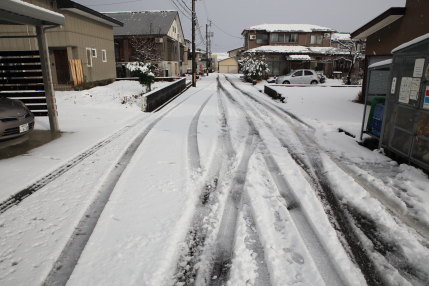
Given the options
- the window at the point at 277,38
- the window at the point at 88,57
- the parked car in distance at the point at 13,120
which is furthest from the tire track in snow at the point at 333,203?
the window at the point at 277,38

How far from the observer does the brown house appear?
370 inches

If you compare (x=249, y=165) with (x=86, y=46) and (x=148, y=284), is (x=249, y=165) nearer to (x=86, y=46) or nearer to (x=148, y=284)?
(x=148, y=284)

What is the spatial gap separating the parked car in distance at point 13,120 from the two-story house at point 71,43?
10751 millimetres

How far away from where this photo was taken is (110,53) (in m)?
21.9

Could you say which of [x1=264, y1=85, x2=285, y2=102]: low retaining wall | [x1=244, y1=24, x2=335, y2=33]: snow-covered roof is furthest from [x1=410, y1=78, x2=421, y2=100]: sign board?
[x1=244, y1=24, x2=335, y2=33]: snow-covered roof

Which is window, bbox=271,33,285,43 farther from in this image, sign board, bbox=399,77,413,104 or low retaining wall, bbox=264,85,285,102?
sign board, bbox=399,77,413,104

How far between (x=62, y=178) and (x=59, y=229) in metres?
1.73

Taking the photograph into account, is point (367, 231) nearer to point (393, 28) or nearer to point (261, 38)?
point (393, 28)

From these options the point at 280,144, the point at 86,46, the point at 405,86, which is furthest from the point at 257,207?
the point at 86,46

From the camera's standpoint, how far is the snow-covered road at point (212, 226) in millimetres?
2627

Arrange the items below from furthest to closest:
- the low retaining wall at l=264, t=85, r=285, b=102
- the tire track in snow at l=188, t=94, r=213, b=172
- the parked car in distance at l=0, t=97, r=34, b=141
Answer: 1. the low retaining wall at l=264, t=85, r=285, b=102
2. the parked car in distance at l=0, t=97, r=34, b=141
3. the tire track in snow at l=188, t=94, r=213, b=172

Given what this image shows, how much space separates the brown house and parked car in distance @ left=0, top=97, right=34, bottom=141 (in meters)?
12.3

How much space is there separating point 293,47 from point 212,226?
4101 centimetres

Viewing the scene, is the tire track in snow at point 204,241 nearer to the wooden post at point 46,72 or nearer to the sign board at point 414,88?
the sign board at point 414,88
